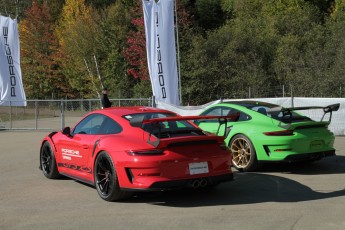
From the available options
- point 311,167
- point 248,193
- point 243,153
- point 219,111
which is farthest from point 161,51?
point 248,193

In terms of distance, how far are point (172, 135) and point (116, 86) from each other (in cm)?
3280

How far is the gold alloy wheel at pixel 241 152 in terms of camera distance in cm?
934

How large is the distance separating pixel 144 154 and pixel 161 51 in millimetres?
12687

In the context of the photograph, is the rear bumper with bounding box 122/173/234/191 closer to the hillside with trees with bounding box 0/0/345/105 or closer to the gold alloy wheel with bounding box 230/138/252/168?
the gold alloy wheel with bounding box 230/138/252/168

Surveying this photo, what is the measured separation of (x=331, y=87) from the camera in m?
25.9

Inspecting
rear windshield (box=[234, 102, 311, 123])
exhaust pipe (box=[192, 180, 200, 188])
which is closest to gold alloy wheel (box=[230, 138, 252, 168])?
rear windshield (box=[234, 102, 311, 123])

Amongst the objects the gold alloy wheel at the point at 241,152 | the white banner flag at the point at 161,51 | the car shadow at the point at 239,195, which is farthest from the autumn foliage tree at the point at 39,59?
the car shadow at the point at 239,195

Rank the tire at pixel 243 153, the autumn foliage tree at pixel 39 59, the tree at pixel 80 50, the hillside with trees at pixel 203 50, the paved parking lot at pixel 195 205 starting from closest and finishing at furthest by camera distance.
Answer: the paved parking lot at pixel 195 205 < the tire at pixel 243 153 < the hillside with trees at pixel 203 50 < the tree at pixel 80 50 < the autumn foliage tree at pixel 39 59

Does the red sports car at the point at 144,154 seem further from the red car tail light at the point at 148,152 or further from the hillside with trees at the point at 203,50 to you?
the hillside with trees at the point at 203,50

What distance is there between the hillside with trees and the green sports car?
53.6 ft

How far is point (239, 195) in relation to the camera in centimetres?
722

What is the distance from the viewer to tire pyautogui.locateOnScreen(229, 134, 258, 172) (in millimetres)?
9195

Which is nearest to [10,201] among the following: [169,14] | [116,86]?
[169,14]

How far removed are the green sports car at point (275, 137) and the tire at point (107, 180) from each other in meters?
2.45
